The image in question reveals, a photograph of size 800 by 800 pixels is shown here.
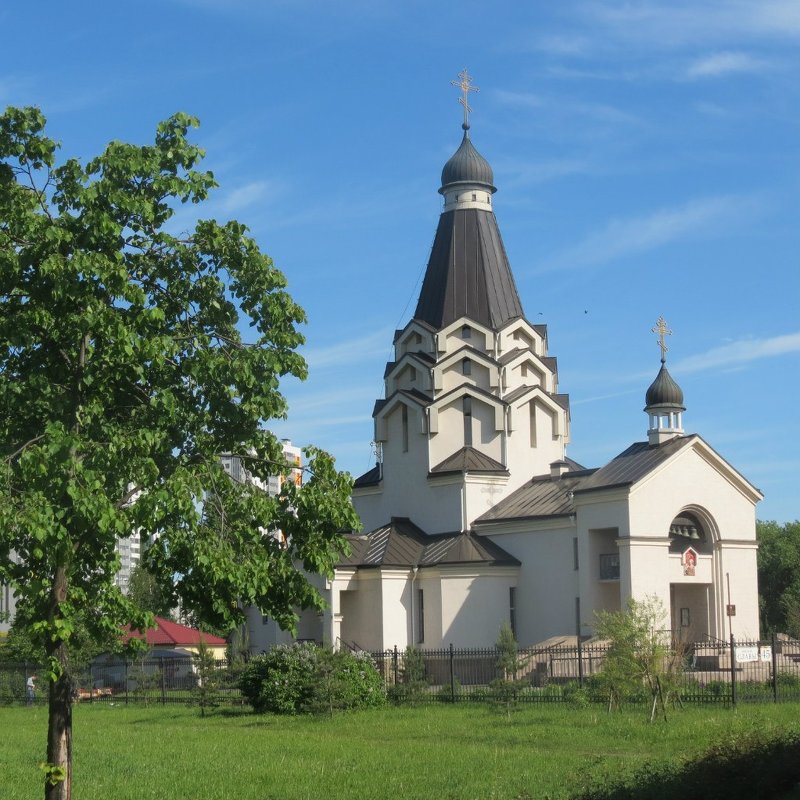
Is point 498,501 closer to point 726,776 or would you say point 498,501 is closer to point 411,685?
point 411,685

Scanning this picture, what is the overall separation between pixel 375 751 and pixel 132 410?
336 inches

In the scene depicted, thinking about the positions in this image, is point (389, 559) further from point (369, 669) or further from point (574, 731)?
point (574, 731)

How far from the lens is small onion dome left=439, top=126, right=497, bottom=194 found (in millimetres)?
43812

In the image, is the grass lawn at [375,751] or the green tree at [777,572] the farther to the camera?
the green tree at [777,572]

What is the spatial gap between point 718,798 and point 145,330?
7266mm

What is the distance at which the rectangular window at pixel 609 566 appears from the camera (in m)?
36.1

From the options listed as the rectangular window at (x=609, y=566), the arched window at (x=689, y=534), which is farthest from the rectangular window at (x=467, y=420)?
the arched window at (x=689, y=534)

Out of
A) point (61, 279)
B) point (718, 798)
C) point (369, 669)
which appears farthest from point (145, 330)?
point (369, 669)

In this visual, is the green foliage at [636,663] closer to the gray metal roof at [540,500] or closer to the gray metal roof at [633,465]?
the gray metal roof at [633,465]

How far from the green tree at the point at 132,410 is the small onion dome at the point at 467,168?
3139cm

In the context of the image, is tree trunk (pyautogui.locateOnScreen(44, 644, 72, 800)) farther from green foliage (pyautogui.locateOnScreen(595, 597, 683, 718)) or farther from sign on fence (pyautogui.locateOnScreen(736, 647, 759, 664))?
sign on fence (pyautogui.locateOnScreen(736, 647, 759, 664))

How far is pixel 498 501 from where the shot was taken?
40.6 meters

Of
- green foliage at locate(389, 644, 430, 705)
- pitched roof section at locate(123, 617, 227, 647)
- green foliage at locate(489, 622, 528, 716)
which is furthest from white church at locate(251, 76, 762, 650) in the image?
pitched roof section at locate(123, 617, 227, 647)

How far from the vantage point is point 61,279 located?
39.1 feet
